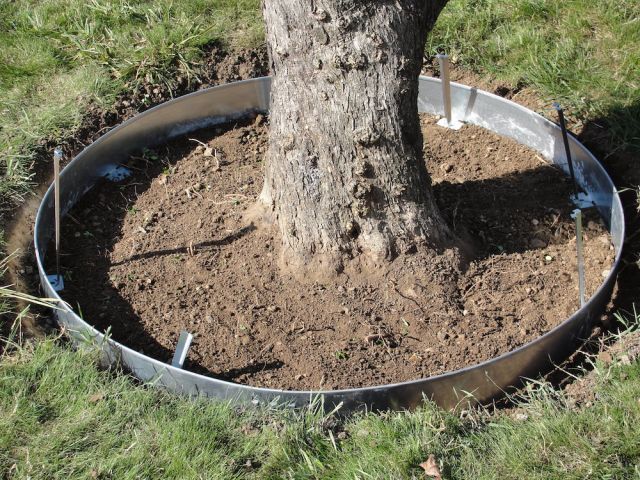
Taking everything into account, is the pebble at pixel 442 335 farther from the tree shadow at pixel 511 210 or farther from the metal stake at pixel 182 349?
the metal stake at pixel 182 349

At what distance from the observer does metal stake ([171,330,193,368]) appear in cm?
332

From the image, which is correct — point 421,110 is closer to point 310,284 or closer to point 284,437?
point 310,284

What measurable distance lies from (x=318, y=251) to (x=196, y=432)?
102cm

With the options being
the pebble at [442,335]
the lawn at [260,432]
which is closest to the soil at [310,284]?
the pebble at [442,335]

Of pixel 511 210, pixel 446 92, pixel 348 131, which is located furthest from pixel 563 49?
pixel 348 131

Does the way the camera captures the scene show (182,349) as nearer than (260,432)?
No

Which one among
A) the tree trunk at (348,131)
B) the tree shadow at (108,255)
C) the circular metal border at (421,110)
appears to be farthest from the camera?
the tree shadow at (108,255)

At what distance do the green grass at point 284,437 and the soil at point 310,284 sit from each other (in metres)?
0.28

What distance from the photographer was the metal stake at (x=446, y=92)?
434 cm

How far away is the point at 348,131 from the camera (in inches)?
137

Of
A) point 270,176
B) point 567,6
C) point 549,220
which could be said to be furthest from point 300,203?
point 567,6

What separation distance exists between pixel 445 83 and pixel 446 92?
49mm

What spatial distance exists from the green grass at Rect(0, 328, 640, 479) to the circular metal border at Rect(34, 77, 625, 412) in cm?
7

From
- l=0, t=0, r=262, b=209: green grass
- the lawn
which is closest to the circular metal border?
the lawn
